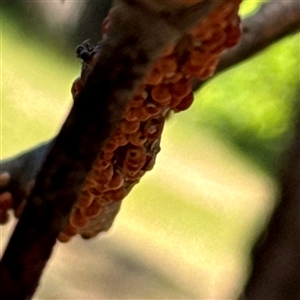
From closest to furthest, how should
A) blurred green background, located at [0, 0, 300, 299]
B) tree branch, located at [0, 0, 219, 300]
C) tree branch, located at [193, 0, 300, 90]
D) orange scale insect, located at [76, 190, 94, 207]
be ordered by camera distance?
tree branch, located at [0, 0, 219, 300], orange scale insect, located at [76, 190, 94, 207], tree branch, located at [193, 0, 300, 90], blurred green background, located at [0, 0, 300, 299]

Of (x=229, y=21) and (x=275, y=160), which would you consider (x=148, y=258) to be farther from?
(x=229, y=21)

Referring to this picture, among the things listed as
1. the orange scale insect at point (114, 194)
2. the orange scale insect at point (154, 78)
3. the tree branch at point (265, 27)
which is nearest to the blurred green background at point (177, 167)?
the tree branch at point (265, 27)

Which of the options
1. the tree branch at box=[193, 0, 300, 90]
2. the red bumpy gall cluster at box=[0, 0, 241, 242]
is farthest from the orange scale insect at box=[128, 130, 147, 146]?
the tree branch at box=[193, 0, 300, 90]

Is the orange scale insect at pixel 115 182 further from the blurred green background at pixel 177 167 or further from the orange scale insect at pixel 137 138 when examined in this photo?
the blurred green background at pixel 177 167

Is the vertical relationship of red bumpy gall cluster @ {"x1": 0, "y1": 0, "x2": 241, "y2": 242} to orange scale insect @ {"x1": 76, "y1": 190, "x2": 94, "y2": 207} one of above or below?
above

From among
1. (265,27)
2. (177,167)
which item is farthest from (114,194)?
(177,167)

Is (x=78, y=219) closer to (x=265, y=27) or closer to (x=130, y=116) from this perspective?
(x=130, y=116)

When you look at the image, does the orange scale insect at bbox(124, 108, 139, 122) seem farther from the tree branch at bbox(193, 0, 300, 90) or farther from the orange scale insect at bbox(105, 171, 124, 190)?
the tree branch at bbox(193, 0, 300, 90)

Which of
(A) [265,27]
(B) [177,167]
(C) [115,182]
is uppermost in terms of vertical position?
(A) [265,27]
